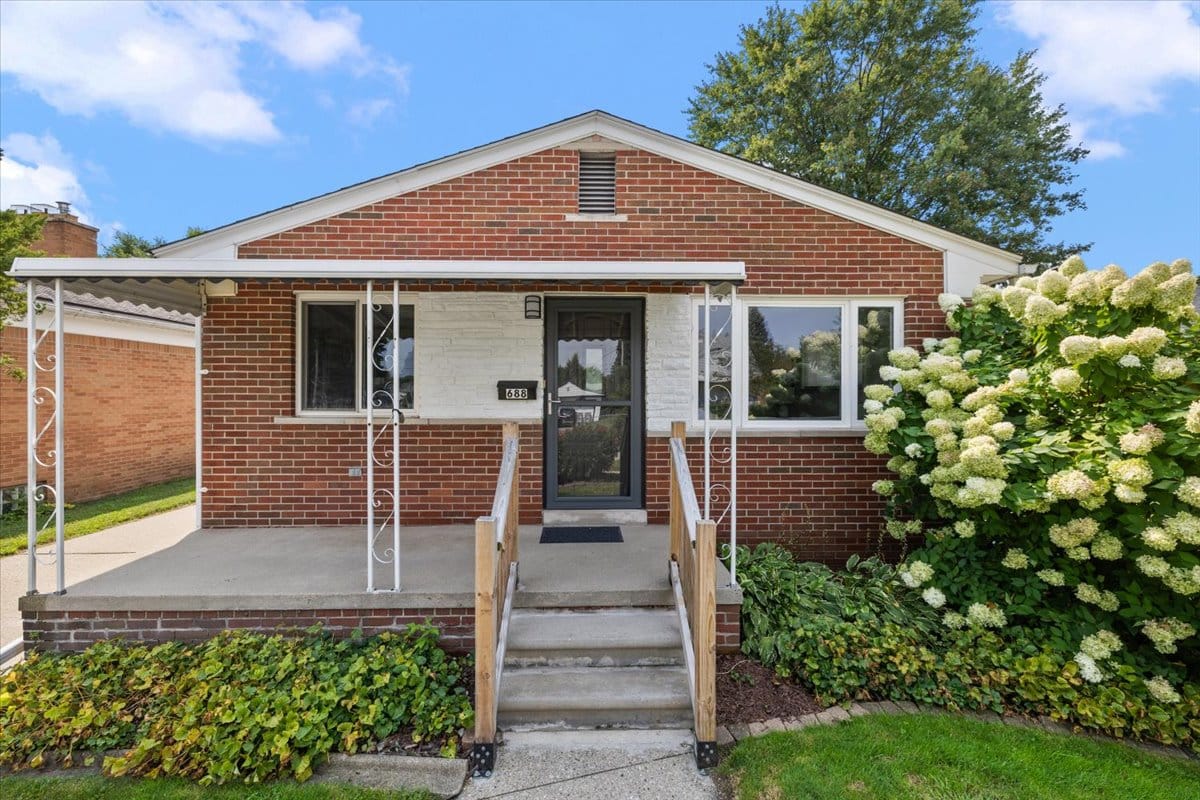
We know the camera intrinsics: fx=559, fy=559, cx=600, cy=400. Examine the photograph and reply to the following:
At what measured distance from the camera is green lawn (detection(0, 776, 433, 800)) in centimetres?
268

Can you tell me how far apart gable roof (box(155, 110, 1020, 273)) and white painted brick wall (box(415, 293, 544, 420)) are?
4.03 feet

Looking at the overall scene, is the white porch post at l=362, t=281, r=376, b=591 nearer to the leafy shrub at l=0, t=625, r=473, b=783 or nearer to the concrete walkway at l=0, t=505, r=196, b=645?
the leafy shrub at l=0, t=625, r=473, b=783

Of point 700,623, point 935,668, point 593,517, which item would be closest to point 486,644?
point 700,623

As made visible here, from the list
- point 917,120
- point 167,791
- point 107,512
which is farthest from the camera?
point 917,120

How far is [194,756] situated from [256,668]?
18.1 inches

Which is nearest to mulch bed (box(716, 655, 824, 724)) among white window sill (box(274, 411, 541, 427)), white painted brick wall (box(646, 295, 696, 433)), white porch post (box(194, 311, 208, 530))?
white painted brick wall (box(646, 295, 696, 433))

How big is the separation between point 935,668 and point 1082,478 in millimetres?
1422

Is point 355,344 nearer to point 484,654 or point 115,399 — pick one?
point 484,654

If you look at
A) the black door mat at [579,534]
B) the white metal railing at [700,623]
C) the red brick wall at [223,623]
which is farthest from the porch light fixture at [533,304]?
the red brick wall at [223,623]

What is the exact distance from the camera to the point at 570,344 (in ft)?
18.1

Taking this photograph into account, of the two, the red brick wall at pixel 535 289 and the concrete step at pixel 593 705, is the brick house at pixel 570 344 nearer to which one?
the red brick wall at pixel 535 289

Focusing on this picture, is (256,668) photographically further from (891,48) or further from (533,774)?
(891,48)

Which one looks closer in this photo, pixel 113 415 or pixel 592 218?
pixel 592 218

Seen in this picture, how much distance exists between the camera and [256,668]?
10.4ft
